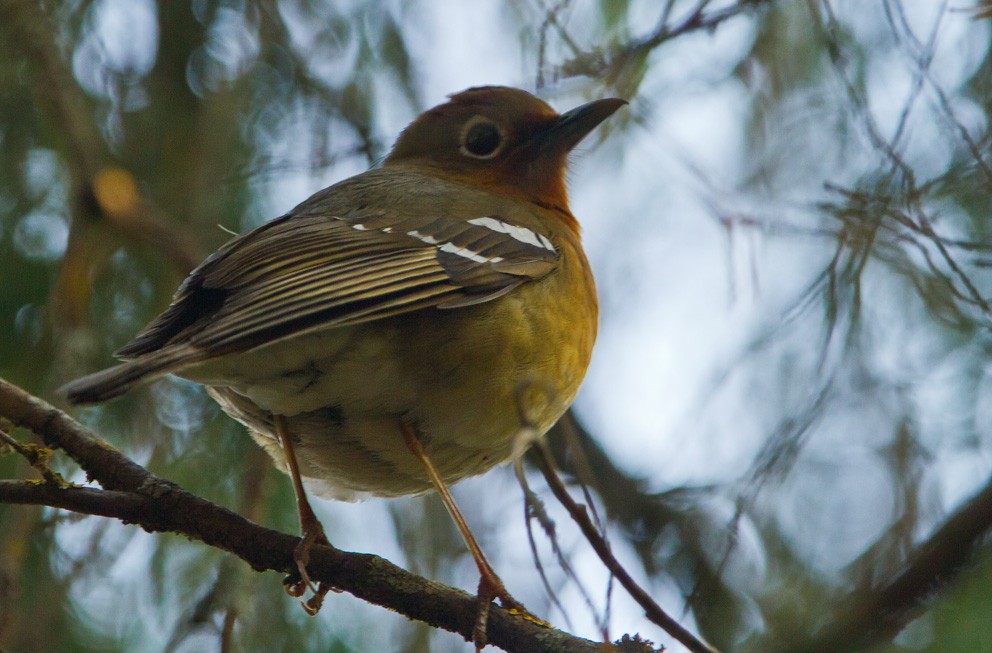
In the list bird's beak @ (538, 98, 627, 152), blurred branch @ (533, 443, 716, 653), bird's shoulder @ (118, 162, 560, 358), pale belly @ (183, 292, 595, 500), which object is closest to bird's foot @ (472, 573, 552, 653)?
pale belly @ (183, 292, 595, 500)

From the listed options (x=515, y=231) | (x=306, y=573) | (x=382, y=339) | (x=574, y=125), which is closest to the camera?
(x=306, y=573)

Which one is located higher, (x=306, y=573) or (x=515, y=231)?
(x=515, y=231)

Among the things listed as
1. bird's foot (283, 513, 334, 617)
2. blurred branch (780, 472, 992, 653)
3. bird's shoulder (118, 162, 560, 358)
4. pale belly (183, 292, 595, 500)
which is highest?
bird's shoulder (118, 162, 560, 358)

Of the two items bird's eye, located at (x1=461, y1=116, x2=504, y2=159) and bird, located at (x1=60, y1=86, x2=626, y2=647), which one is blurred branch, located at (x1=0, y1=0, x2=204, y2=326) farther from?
bird's eye, located at (x1=461, y1=116, x2=504, y2=159)

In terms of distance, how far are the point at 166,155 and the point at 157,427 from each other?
1515 millimetres

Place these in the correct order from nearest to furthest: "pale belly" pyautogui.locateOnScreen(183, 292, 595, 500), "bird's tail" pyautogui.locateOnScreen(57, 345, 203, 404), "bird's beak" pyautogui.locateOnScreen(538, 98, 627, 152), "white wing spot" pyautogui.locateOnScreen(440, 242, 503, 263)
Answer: "bird's tail" pyautogui.locateOnScreen(57, 345, 203, 404) < "pale belly" pyautogui.locateOnScreen(183, 292, 595, 500) < "white wing spot" pyautogui.locateOnScreen(440, 242, 503, 263) < "bird's beak" pyautogui.locateOnScreen(538, 98, 627, 152)

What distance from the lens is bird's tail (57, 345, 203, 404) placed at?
2.89 metres

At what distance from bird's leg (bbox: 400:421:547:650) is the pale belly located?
5cm

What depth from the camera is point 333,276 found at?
3553mm

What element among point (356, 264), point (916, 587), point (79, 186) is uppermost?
point (79, 186)

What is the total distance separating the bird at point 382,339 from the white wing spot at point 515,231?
1 cm

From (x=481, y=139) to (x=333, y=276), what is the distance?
203 centimetres

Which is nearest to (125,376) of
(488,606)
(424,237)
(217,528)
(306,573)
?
(217,528)

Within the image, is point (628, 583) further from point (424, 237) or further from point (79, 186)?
point (79, 186)
